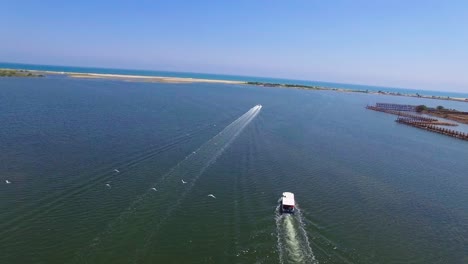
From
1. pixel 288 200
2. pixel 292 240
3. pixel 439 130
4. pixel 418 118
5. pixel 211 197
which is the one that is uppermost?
pixel 418 118

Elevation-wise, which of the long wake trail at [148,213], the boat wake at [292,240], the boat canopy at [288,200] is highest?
the boat canopy at [288,200]

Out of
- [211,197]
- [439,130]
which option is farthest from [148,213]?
[439,130]

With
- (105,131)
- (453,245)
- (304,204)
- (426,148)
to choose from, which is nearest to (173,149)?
(105,131)

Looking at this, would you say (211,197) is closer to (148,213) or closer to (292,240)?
(148,213)

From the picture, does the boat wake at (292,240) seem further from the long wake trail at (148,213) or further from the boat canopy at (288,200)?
the long wake trail at (148,213)

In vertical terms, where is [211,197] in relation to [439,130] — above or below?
below

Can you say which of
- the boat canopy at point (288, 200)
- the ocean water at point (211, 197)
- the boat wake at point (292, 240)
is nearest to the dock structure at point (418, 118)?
the ocean water at point (211, 197)

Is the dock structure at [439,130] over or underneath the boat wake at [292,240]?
over
